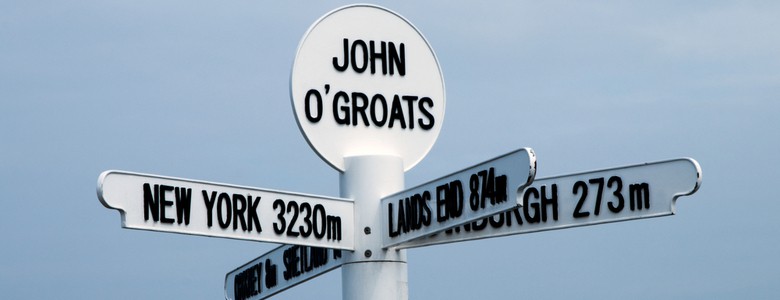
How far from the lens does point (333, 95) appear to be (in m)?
6.58

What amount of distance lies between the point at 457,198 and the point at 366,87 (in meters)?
1.08

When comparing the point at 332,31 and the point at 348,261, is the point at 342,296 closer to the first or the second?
the point at 348,261

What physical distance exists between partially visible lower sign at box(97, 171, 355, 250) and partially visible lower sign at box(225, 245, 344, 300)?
303 millimetres

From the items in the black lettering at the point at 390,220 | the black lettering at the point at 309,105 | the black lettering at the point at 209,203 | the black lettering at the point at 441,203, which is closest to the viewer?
the black lettering at the point at 209,203

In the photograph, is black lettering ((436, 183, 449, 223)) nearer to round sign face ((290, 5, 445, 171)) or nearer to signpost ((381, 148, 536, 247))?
signpost ((381, 148, 536, 247))

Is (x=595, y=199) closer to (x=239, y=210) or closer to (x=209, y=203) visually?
(x=239, y=210)

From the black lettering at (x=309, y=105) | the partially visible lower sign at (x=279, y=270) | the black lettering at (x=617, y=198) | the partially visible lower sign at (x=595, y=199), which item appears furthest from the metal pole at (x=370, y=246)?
the black lettering at (x=617, y=198)

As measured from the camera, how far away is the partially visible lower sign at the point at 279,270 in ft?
21.6

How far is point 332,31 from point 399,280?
1210 mm

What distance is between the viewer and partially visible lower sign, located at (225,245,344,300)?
657 centimetres

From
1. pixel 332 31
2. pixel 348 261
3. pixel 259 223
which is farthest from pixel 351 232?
pixel 332 31

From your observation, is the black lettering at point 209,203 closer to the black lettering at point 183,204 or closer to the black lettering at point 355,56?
the black lettering at point 183,204

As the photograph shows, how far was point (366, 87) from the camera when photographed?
666 cm

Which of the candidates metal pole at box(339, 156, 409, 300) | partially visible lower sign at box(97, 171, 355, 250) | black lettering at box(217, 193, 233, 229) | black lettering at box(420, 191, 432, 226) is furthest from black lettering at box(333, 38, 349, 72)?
black lettering at box(217, 193, 233, 229)
